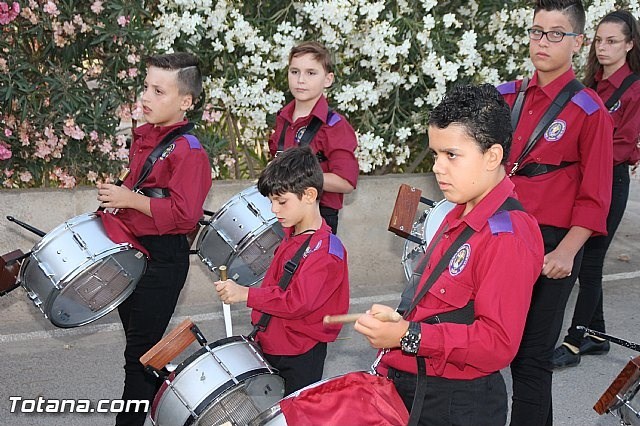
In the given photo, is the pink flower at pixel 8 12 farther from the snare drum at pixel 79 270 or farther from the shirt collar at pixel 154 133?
the snare drum at pixel 79 270

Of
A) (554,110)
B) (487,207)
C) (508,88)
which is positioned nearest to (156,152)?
(508,88)

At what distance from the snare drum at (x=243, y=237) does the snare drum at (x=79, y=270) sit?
48cm

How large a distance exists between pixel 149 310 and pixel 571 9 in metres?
2.19

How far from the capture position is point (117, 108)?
6098 mm

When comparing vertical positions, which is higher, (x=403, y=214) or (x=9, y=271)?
(x=403, y=214)

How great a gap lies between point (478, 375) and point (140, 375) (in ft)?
5.90

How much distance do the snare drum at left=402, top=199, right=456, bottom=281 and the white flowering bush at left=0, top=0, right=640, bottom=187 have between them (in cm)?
227

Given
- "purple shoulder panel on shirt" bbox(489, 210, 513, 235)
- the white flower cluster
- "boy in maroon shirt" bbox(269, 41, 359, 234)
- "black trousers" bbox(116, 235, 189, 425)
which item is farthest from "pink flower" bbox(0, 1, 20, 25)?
"purple shoulder panel on shirt" bbox(489, 210, 513, 235)

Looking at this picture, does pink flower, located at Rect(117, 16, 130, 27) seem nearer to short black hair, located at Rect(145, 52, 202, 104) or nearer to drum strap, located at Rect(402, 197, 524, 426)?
short black hair, located at Rect(145, 52, 202, 104)

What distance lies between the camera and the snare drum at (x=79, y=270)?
3.59 metres

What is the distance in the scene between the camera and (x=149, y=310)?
3.68 metres

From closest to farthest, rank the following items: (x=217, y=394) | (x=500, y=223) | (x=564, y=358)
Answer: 1. (x=500, y=223)
2. (x=217, y=394)
3. (x=564, y=358)

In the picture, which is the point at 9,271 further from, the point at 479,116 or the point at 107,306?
the point at 479,116

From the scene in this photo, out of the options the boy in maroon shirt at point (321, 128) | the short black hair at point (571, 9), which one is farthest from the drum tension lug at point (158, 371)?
the short black hair at point (571, 9)
